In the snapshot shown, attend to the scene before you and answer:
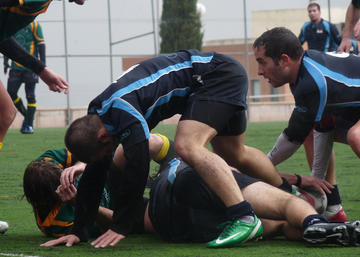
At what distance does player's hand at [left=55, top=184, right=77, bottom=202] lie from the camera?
3.74m

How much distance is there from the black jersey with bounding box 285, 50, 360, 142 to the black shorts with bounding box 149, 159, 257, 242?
0.50m

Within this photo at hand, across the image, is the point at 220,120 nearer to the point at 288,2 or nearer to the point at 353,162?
the point at 353,162

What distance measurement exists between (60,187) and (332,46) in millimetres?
11381

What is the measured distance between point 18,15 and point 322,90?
1.74 m

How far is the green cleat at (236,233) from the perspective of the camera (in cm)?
336

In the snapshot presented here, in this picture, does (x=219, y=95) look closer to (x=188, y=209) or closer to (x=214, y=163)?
(x=214, y=163)

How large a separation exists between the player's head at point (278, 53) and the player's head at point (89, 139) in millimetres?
1081

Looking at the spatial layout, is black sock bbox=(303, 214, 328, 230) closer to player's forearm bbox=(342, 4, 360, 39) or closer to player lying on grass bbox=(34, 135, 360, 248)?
player lying on grass bbox=(34, 135, 360, 248)

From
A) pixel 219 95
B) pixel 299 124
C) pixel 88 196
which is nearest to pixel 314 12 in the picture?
pixel 299 124

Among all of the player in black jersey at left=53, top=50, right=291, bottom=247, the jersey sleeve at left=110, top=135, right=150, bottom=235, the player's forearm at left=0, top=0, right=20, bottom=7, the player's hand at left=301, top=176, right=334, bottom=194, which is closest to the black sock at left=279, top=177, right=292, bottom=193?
the player's hand at left=301, top=176, right=334, bottom=194

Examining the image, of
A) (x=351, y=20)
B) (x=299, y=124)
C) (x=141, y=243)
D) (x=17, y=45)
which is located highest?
(x=351, y=20)

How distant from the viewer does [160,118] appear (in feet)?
12.7

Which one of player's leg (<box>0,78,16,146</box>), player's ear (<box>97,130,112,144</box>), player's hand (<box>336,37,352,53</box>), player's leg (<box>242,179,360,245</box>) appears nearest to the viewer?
player's leg (<box>242,179,360,245</box>)

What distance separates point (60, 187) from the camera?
3.73 m
